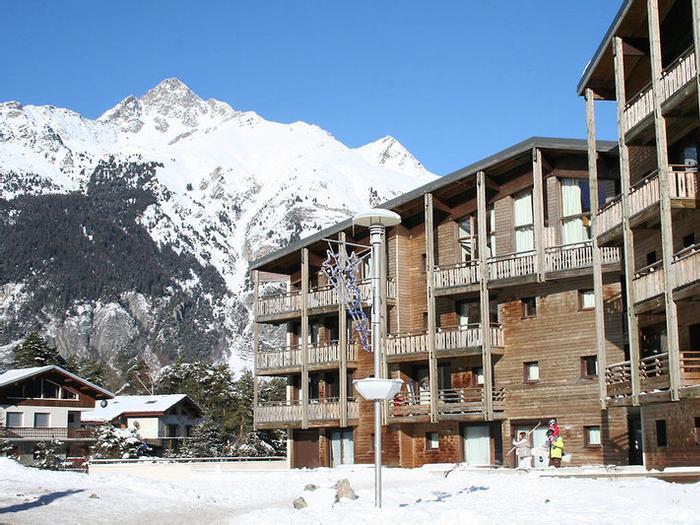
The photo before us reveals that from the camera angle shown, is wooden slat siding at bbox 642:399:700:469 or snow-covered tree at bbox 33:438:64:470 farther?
snow-covered tree at bbox 33:438:64:470

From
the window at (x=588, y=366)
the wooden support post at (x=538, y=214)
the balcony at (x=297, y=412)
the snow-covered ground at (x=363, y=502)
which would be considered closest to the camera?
the snow-covered ground at (x=363, y=502)

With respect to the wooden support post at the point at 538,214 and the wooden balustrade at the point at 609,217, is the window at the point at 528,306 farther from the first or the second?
the wooden balustrade at the point at 609,217

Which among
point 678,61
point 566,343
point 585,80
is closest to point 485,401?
point 566,343

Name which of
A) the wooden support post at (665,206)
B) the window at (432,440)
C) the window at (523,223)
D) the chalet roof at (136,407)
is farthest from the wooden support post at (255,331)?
the chalet roof at (136,407)

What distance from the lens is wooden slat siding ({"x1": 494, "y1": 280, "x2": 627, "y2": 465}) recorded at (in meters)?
38.9


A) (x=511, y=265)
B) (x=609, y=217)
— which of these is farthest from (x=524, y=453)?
(x=609, y=217)

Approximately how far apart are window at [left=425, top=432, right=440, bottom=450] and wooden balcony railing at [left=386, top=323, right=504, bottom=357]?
378 cm

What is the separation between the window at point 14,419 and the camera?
79562 millimetres

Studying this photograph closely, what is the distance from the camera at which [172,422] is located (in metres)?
100

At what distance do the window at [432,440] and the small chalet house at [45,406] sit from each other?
40351mm

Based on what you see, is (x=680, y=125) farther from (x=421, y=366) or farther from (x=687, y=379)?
(x=421, y=366)

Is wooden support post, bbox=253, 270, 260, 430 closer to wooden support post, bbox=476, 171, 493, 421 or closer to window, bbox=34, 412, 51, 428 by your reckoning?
wooden support post, bbox=476, 171, 493, 421

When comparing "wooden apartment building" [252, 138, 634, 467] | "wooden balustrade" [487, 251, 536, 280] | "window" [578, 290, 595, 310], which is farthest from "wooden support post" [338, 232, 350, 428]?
"window" [578, 290, 595, 310]

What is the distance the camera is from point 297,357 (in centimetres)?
5247
